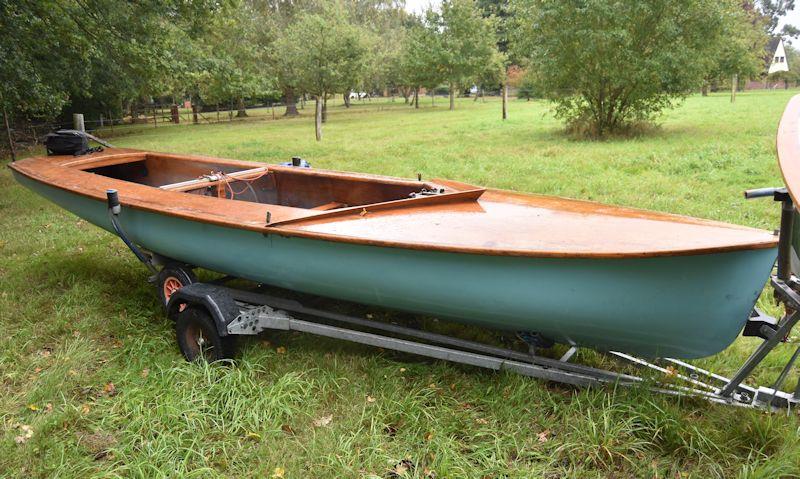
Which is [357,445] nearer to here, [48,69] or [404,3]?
[48,69]

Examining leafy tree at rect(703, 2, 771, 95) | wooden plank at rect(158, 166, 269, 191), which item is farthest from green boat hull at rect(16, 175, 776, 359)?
leafy tree at rect(703, 2, 771, 95)

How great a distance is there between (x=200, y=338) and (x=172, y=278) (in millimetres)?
751

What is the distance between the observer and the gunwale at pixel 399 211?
7.29ft

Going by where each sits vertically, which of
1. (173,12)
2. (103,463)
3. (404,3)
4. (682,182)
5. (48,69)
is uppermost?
(404,3)

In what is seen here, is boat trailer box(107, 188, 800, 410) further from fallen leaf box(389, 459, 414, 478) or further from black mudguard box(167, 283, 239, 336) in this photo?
fallen leaf box(389, 459, 414, 478)

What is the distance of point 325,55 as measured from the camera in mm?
23016

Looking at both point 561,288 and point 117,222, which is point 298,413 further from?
point 117,222

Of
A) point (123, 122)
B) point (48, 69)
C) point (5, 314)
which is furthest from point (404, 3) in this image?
point (5, 314)

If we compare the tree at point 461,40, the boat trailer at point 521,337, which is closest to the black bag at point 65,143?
the boat trailer at point 521,337

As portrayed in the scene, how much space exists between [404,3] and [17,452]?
1918 inches

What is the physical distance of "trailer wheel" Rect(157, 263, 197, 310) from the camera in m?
3.72

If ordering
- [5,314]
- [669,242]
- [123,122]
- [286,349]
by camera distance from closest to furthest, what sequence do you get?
[669,242] → [286,349] → [5,314] → [123,122]

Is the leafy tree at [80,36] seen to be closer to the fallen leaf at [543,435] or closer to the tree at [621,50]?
the tree at [621,50]

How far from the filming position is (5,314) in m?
3.98
